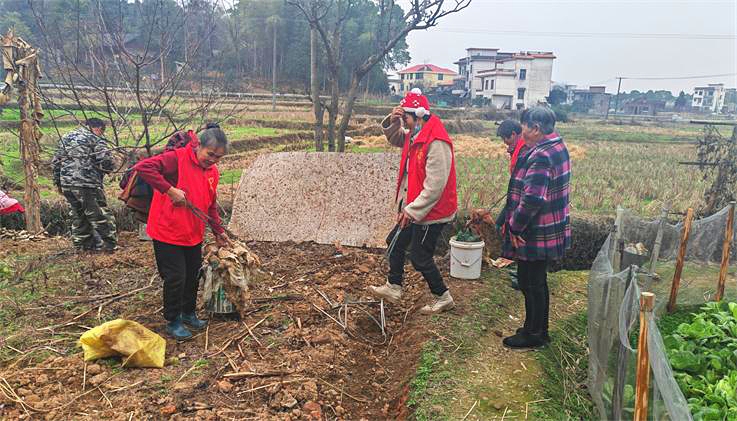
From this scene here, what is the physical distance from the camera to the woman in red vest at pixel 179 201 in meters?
3.47

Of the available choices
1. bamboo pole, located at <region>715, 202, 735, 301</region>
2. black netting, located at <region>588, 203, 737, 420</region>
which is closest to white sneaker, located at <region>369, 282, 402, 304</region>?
black netting, located at <region>588, 203, 737, 420</region>

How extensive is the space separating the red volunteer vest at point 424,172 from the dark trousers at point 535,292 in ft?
2.37

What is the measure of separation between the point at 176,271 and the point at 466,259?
2931mm

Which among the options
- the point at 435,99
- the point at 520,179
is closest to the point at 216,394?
the point at 520,179

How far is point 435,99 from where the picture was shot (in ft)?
144

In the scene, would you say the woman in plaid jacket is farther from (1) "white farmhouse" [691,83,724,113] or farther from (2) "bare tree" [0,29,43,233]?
(1) "white farmhouse" [691,83,724,113]

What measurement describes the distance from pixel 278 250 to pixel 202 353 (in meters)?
2.79

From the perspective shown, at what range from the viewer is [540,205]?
11.5 feet

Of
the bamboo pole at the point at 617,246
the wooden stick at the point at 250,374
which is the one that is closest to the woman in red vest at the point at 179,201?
the wooden stick at the point at 250,374

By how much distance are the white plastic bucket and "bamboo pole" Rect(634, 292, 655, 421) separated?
2.94 meters

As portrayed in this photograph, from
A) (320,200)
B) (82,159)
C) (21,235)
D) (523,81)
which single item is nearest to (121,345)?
(82,159)

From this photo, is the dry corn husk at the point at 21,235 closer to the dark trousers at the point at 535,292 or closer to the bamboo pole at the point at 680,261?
the dark trousers at the point at 535,292

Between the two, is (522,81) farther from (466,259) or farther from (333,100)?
(466,259)

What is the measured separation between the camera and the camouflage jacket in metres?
5.82
